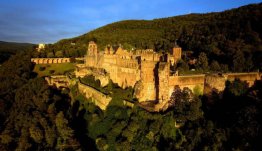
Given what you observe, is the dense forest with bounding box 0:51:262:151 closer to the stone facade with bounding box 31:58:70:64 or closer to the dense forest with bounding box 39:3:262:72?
the dense forest with bounding box 39:3:262:72

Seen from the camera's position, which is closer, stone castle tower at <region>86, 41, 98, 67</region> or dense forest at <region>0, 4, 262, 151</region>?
dense forest at <region>0, 4, 262, 151</region>

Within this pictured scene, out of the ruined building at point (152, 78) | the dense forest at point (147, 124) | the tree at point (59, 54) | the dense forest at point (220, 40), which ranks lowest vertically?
the dense forest at point (147, 124)

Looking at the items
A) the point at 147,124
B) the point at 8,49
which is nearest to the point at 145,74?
the point at 147,124

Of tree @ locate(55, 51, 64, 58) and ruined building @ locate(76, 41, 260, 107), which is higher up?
tree @ locate(55, 51, 64, 58)

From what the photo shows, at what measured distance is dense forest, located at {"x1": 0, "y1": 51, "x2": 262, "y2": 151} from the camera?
74.5ft

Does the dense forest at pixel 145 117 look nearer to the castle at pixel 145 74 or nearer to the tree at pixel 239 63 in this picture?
the tree at pixel 239 63

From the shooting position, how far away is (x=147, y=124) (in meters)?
25.4

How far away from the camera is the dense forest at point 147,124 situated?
894 inches

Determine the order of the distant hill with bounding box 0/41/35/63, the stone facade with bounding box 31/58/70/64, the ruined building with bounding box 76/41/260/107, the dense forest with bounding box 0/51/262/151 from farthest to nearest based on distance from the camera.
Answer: the distant hill with bounding box 0/41/35/63, the stone facade with bounding box 31/58/70/64, the ruined building with bounding box 76/41/260/107, the dense forest with bounding box 0/51/262/151

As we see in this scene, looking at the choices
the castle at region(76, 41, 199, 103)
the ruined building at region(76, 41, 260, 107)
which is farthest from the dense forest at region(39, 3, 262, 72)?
the ruined building at region(76, 41, 260, 107)

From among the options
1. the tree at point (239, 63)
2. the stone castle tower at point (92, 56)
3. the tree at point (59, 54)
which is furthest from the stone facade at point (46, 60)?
the tree at point (239, 63)

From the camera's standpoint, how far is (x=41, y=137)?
29.4 metres

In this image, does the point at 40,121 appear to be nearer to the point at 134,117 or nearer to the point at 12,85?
the point at 134,117

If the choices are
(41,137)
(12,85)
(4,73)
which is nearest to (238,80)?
(41,137)
